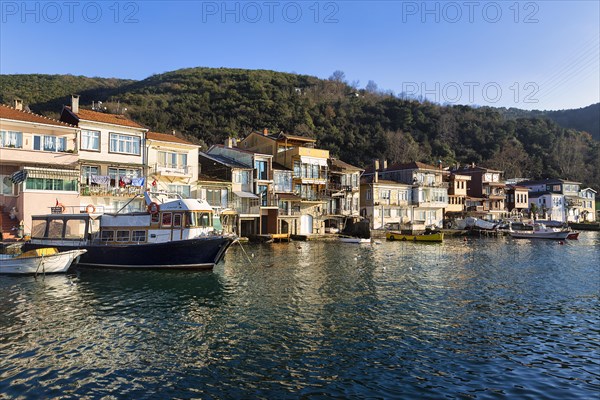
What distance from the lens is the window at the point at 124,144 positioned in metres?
41.3

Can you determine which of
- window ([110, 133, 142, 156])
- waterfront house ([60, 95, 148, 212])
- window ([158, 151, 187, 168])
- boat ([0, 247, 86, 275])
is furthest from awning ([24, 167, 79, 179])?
boat ([0, 247, 86, 275])

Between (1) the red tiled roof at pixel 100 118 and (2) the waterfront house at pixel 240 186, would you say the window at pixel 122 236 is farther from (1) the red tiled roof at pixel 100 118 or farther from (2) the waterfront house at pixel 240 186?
(2) the waterfront house at pixel 240 186

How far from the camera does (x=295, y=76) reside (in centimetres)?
13962

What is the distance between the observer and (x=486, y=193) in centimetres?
8275

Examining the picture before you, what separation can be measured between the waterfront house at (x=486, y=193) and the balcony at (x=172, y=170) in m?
55.5

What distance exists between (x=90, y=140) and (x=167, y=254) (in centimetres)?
1864

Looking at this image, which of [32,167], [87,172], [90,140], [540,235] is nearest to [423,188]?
[540,235]

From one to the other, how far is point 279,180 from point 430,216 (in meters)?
31.9

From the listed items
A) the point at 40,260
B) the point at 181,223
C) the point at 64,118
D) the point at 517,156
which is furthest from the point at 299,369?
the point at 517,156

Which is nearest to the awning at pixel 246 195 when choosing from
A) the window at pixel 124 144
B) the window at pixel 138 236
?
the window at pixel 124 144

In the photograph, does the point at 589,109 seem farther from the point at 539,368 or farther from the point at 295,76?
the point at 539,368

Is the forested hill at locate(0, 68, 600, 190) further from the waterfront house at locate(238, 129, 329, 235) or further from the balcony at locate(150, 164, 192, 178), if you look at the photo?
the balcony at locate(150, 164, 192, 178)

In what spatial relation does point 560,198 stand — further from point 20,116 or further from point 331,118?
point 20,116

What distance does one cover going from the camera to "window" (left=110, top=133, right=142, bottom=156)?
41.3 metres
